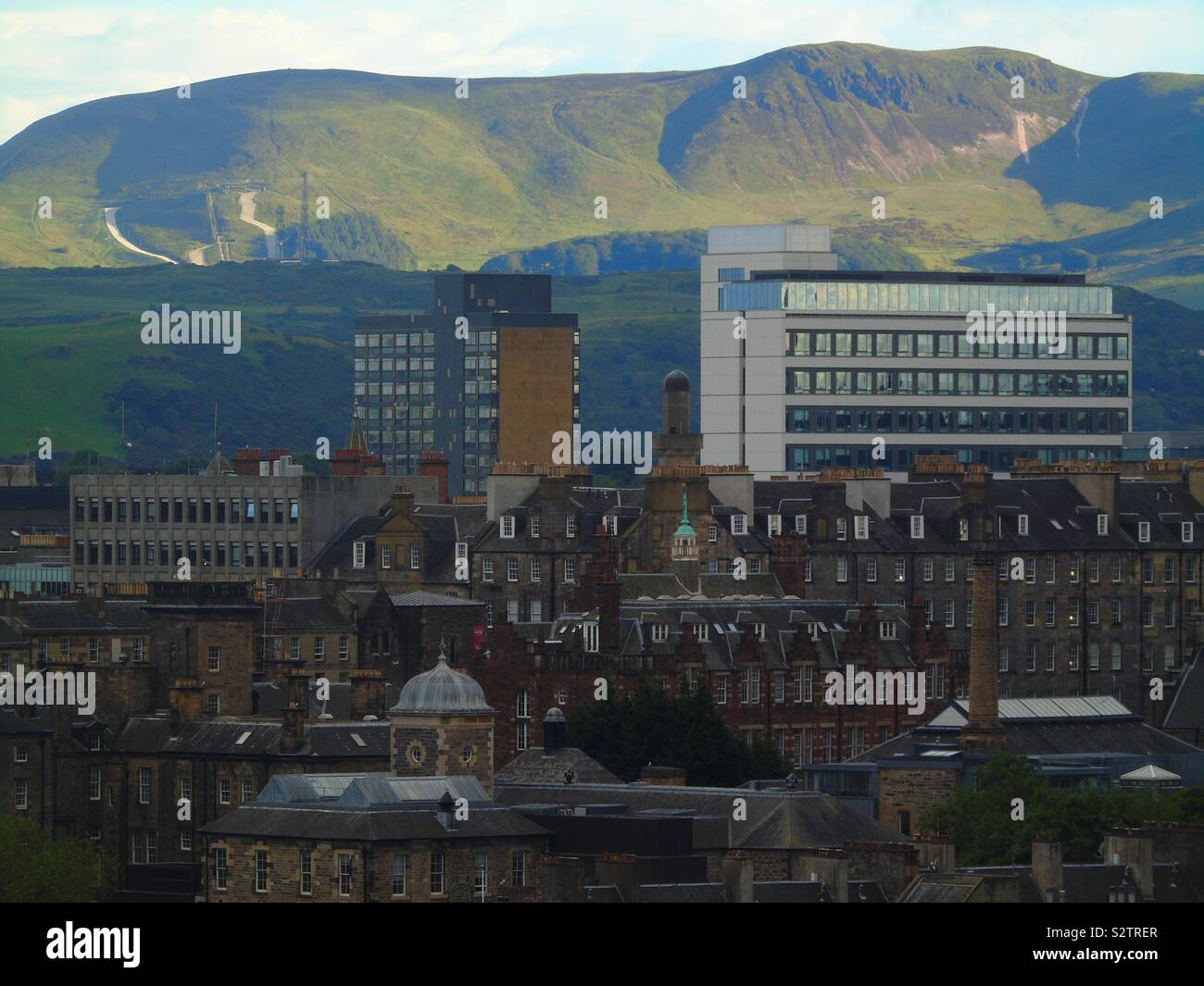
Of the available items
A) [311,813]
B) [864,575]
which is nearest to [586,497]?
[864,575]

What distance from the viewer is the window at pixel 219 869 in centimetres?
11625

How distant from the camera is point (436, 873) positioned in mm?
112125

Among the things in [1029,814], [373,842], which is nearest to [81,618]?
[373,842]

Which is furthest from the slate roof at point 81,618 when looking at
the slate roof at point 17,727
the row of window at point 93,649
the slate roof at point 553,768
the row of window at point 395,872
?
the row of window at point 395,872

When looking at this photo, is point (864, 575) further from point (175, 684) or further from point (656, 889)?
point (656, 889)

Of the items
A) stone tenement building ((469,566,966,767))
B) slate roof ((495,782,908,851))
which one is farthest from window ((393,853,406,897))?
stone tenement building ((469,566,966,767))

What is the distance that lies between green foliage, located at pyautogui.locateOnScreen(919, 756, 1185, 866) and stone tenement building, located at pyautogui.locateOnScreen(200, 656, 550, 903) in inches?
675

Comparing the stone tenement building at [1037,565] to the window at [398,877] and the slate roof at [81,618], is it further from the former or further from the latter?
the window at [398,877]

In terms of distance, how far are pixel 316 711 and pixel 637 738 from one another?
14.1m

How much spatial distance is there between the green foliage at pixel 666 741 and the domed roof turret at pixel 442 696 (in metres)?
18.9

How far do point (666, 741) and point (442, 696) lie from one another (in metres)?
22.2

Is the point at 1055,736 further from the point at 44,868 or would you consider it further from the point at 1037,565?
the point at 44,868

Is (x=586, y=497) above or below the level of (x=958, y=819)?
above
